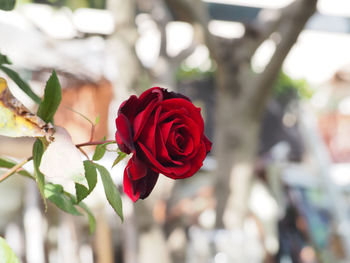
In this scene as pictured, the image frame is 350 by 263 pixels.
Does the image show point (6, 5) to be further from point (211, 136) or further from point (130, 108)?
point (211, 136)

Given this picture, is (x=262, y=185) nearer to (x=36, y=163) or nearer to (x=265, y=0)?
(x=265, y=0)

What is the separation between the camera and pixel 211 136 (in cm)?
499

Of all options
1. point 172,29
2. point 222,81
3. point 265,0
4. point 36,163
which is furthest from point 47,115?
point 172,29

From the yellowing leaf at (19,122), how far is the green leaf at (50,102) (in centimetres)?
3

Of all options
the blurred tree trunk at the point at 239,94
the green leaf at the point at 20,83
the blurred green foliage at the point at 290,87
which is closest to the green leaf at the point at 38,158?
the green leaf at the point at 20,83

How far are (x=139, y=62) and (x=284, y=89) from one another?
2308 mm

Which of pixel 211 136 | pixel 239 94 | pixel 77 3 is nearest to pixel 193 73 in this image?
pixel 211 136

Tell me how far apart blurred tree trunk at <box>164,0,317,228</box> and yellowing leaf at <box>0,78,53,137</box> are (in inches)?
87.3

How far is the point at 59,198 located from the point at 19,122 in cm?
15

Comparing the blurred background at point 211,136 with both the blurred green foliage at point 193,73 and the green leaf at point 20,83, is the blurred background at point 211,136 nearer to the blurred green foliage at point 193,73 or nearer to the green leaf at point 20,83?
the blurred green foliage at point 193,73

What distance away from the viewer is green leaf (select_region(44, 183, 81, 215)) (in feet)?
1.95

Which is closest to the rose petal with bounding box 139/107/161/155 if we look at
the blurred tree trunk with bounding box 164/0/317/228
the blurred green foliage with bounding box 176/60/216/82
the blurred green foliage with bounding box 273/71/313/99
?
the blurred tree trunk with bounding box 164/0/317/228

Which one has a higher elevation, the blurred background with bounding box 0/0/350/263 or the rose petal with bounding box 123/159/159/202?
the rose petal with bounding box 123/159/159/202

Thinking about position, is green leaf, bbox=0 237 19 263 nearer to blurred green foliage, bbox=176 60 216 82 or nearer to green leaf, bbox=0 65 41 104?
green leaf, bbox=0 65 41 104
